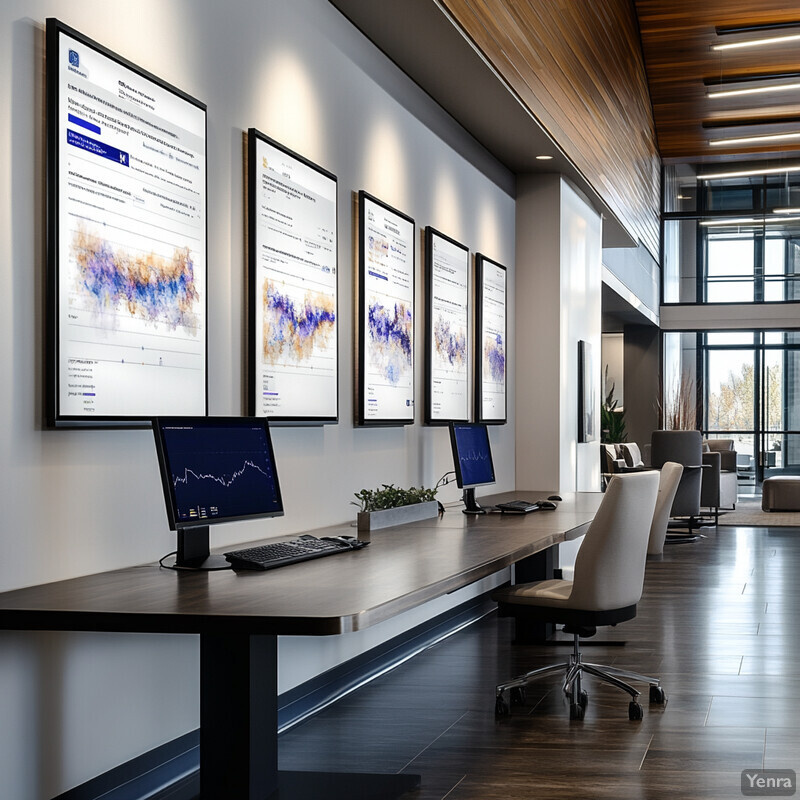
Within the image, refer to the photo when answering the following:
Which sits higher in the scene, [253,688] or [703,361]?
[703,361]

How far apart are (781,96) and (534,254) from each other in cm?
730

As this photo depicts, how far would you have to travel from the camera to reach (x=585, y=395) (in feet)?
28.9

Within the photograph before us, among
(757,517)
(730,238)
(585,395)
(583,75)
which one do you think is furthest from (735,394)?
(583,75)

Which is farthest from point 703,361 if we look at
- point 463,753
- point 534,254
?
point 463,753

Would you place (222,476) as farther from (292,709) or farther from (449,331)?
(449,331)

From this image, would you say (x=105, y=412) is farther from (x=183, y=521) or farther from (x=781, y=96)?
(x=781, y=96)

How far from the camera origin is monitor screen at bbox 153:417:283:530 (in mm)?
2941

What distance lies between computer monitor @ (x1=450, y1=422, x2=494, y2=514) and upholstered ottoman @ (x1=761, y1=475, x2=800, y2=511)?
936 centimetres

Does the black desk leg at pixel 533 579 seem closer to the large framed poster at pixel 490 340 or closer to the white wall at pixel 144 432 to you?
the white wall at pixel 144 432

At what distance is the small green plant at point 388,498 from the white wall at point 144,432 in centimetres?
15

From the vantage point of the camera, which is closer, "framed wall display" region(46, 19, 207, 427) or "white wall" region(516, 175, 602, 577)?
"framed wall display" region(46, 19, 207, 427)

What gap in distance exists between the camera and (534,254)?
7965 millimetres

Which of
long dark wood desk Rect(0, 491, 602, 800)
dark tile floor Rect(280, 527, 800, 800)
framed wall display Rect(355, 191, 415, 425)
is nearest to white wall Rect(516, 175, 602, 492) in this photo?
dark tile floor Rect(280, 527, 800, 800)

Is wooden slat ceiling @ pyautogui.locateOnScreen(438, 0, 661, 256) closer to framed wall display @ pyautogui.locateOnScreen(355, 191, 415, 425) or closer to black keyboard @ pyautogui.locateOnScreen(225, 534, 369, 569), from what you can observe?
framed wall display @ pyautogui.locateOnScreen(355, 191, 415, 425)
